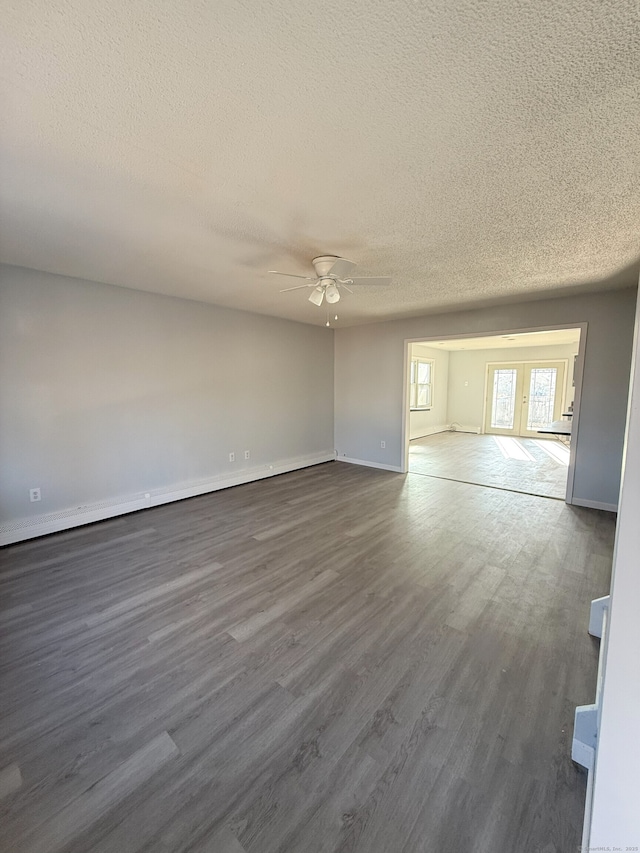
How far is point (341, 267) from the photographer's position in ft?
9.18

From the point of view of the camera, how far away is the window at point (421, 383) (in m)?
8.77

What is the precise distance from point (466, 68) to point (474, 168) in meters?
0.60

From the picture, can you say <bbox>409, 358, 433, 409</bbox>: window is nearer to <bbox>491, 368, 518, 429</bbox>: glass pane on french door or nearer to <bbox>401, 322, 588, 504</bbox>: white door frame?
<bbox>491, 368, 518, 429</bbox>: glass pane on french door

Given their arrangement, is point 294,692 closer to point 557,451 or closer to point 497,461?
Answer: point 497,461

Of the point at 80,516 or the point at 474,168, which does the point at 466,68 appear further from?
the point at 80,516

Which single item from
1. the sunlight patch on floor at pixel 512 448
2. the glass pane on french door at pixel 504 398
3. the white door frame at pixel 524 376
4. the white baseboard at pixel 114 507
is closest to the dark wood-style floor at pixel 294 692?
the white baseboard at pixel 114 507

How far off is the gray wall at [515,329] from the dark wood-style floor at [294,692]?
1.30 m

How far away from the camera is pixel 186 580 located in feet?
A: 8.60

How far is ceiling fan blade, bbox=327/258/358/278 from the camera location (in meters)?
2.71

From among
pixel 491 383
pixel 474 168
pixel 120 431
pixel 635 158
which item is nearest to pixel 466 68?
pixel 474 168

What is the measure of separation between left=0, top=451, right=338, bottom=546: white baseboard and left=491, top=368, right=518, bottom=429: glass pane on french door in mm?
6670

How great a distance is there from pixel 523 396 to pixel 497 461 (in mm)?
3572

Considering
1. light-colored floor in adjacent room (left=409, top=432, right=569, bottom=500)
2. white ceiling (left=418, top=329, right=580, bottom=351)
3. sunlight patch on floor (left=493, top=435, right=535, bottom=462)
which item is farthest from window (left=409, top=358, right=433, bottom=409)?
sunlight patch on floor (left=493, top=435, right=535, bottom=462)

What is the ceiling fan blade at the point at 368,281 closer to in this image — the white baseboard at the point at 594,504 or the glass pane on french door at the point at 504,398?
the white baseboard at the point at 594,504
